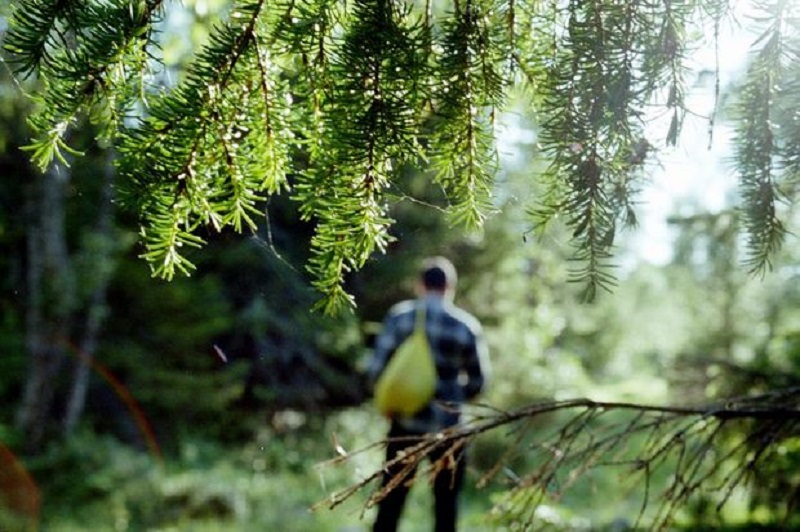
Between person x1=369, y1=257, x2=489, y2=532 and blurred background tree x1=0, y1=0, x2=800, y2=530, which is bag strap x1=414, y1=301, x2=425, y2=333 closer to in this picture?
person x1=369, y1=257, x2=489, y2=532

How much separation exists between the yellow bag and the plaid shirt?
7.6 inches

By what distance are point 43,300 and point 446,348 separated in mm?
4551

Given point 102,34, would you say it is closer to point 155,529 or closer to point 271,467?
point 155,529

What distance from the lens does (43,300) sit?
25.1 ft

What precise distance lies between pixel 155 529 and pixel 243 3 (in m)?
6.12

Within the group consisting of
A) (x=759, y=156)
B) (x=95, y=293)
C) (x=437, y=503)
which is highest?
(x=759, y=156)

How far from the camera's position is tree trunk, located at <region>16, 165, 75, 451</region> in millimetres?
7586

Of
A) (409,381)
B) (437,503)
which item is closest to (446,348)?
(409,381)

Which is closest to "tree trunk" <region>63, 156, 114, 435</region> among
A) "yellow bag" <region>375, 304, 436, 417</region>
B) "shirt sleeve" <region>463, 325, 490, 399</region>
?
"yellow bag" <region>375, 304, 436, 417</region>

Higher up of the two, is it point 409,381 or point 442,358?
point 442,358

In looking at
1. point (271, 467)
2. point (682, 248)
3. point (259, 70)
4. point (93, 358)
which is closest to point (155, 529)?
point (271, 467)

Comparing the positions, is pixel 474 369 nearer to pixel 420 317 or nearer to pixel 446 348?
pixel 446 348

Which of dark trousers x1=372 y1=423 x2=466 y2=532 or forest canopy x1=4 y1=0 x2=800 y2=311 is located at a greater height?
forest canopy x1=4 y1=0 x2=800 y2=311

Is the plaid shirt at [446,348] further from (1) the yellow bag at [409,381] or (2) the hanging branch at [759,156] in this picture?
(2) the hanging branch at [759,156]
